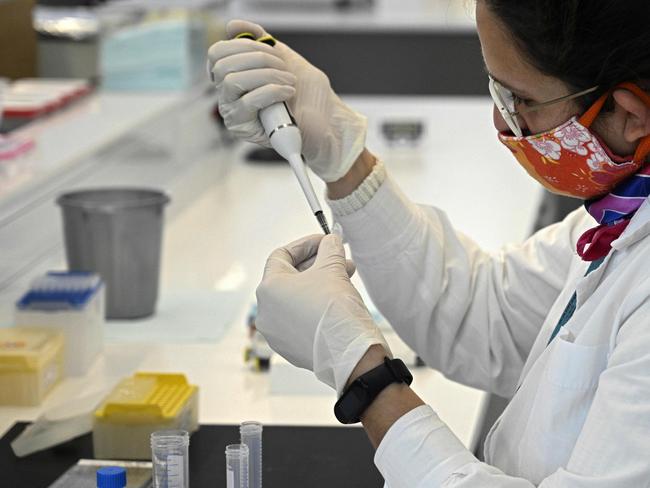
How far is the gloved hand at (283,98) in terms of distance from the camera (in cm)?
168

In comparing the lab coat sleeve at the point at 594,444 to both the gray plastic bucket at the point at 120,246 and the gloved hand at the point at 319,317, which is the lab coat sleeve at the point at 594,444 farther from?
the gray plastic bucket at the point at 120,246

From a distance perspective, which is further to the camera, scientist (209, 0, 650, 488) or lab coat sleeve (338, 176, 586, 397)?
lab coat sleeve (338, 176, 586, 397)

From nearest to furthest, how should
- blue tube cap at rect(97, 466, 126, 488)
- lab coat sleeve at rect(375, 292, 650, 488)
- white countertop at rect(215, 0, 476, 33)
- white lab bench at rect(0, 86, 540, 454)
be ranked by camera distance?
lab coat sleeve at rect(375, 292, 650, 488), blue tube cap at rect(97, 466, 126, 488), white lab bench at rect(0, 86, 540, 454), white countertop at rect(215, 0, 476, 33)

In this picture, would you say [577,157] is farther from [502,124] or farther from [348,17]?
[348,17]

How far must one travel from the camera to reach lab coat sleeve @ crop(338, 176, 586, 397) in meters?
1.83

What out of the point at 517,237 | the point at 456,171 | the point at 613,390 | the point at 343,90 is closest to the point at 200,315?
the point at 517,237

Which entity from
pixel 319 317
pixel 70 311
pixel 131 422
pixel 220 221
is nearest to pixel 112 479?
pixel 131 422

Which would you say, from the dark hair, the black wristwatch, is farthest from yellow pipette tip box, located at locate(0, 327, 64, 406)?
the dark hair

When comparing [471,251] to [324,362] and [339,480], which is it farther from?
[324,362]

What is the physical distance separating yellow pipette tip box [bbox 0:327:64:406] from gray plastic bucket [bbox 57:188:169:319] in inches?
15.7

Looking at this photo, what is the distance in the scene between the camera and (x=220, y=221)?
129 inches

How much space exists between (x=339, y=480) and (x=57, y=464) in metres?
0.42

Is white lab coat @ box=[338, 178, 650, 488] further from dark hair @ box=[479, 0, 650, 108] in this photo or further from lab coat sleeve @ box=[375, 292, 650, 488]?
dark hair @ box=[479, 0, 650, 108]

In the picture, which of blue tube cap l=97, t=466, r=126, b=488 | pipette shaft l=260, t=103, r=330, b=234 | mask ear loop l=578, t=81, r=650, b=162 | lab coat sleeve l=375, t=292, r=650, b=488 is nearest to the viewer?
lab coat sleeve l=375, t=292, r=650, b=488
